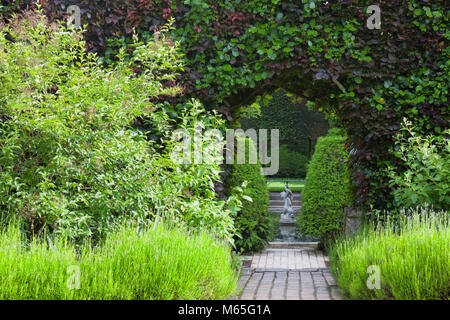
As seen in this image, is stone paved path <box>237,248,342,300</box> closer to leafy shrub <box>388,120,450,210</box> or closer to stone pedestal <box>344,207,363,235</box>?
stone pedestal <box>344,207,363,235</box>

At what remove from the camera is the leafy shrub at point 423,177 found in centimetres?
468

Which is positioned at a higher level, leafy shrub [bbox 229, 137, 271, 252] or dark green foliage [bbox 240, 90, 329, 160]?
dark green foliage [bbox 240, 90, 329, 160]

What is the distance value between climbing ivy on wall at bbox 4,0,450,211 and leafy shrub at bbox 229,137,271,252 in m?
2.22

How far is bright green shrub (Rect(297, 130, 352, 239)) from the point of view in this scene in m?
7.85

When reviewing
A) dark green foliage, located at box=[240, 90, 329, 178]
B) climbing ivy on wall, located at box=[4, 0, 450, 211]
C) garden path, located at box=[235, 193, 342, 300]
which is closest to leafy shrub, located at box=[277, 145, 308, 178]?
dark green foliage, located at box=[240, 90, 329, 178]

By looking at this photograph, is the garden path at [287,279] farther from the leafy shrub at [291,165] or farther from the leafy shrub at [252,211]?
the leafy shrub at [291,165]

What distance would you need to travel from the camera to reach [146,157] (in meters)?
4.32

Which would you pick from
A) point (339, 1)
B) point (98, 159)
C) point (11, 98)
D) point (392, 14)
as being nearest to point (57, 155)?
point (98, 159)

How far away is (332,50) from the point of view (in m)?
5.31

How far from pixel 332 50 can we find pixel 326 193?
321 centimetres

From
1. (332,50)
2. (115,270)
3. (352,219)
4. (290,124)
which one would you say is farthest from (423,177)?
(290,124)

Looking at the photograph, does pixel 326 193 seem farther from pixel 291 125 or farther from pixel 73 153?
pixel 291 125

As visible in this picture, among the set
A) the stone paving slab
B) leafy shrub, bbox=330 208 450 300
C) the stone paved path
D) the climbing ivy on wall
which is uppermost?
the climbing ivy on wall

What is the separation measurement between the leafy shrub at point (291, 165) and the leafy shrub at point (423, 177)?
52.4 feet
